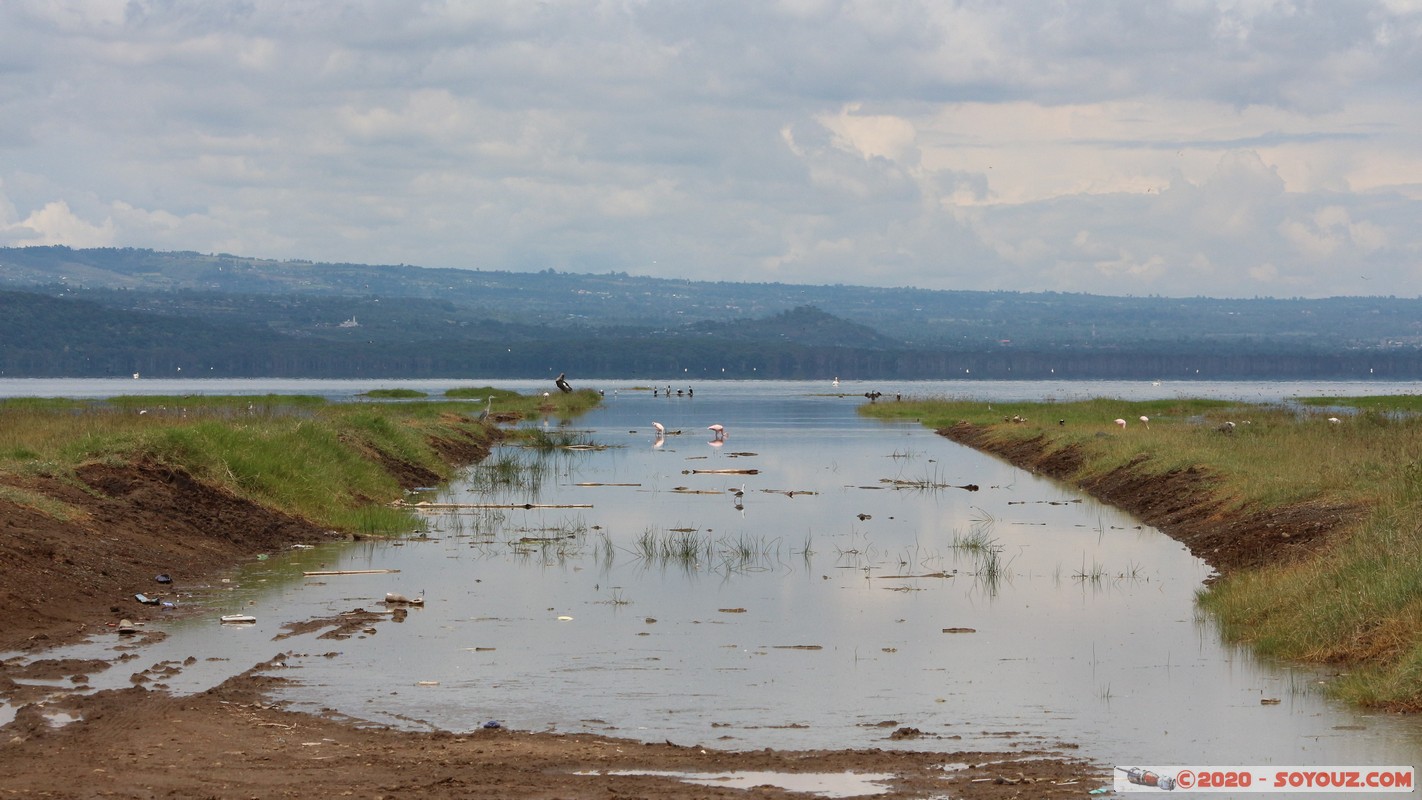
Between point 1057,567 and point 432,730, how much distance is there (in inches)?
543

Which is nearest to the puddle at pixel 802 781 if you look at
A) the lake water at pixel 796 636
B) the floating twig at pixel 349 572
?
the lake water at pixel 796 636

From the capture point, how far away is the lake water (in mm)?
13422

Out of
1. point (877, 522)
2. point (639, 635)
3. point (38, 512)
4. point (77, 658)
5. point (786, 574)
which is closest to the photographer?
point (77, 658)

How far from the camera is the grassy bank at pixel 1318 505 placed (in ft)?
50.2

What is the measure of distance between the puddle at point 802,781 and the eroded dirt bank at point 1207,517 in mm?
11242

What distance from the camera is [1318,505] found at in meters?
23.5

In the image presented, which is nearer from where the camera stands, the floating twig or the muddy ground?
the muddy ground

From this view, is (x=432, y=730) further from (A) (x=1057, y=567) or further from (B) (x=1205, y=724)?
(A) (x=1057, y=567)

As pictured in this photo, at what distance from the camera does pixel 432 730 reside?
42.3ft

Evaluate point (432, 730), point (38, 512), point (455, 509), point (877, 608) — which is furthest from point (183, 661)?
point (455, 509)

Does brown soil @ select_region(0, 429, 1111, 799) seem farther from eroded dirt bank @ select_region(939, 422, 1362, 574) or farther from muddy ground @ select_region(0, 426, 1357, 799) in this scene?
eroded dirt bank @ select_region(939, 422, 1362, 574)

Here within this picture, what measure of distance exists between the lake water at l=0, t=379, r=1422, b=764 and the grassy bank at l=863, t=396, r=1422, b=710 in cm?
53
